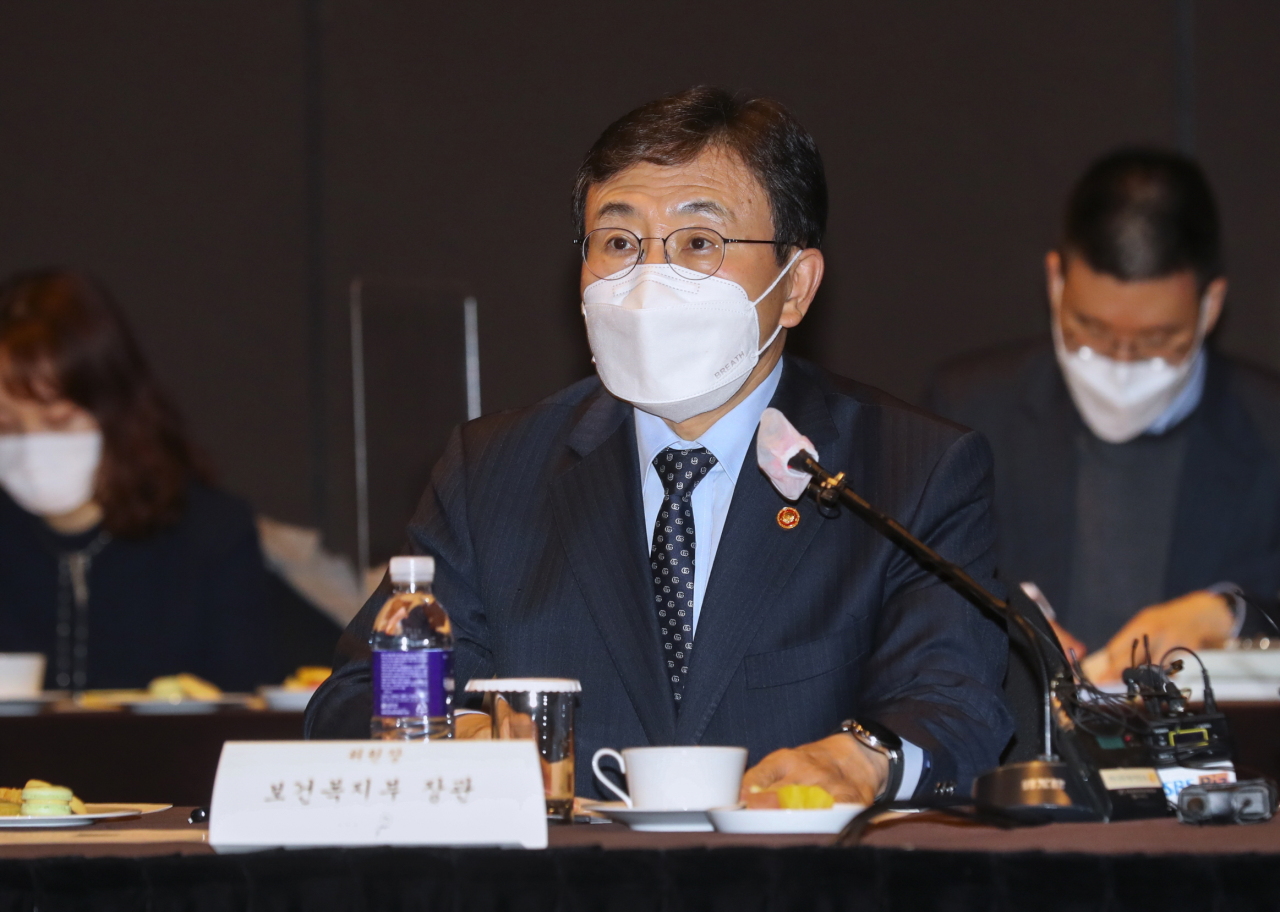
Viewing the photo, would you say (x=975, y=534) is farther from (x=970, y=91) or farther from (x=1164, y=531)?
(x=970, y=91)

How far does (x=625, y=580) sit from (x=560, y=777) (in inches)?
18.7

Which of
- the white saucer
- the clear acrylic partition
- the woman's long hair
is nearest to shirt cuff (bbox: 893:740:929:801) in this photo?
the white saucer

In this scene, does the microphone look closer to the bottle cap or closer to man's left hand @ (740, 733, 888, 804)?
man's left hand @ (740, 733, 888, 804)

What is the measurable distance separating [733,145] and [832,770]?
788 mm

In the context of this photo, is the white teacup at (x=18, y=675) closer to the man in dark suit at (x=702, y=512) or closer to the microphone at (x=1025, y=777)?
the man in dark suit at (x=702, y=512)

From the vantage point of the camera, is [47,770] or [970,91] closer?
[47,770]

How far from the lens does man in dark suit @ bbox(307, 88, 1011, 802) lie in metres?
1.81

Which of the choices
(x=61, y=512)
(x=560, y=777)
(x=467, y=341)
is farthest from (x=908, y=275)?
(x=560, y=777)

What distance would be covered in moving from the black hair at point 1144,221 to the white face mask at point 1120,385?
0.18 meters

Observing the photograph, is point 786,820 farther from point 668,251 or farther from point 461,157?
point 461,157

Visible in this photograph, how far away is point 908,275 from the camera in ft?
15.4

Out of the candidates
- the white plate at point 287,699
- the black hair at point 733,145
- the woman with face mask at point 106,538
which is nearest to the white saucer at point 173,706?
the white plate at point 287,699

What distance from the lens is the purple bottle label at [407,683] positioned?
135 centimetres

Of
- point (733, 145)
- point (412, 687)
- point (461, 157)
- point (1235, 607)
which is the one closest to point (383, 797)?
point (412, 687)
